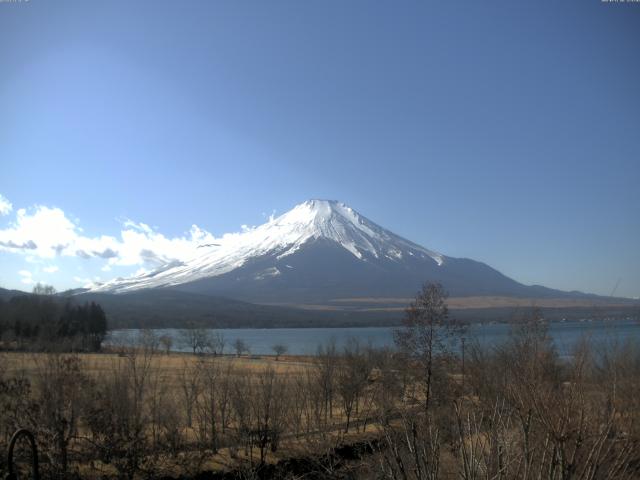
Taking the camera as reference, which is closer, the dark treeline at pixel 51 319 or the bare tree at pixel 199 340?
the dark treeline at pixel 51 319

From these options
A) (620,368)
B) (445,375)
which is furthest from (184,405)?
(620,368)

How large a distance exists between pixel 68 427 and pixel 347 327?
149850 mm

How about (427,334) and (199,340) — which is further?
(199,340)

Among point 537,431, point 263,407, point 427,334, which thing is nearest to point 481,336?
point 427,334

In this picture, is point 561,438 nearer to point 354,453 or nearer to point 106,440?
point 106,440

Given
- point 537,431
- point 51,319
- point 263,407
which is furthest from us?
point 51,319

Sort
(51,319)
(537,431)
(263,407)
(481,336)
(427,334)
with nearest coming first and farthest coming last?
(537,431)
(263,407)
(427,334)
(481,336)
(51,319)

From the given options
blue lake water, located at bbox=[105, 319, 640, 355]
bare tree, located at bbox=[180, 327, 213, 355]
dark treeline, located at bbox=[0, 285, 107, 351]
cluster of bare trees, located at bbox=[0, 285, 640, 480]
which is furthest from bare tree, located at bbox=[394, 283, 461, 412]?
bare tree, located at bbox=[180, 327, 213, 355]

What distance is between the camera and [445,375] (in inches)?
926

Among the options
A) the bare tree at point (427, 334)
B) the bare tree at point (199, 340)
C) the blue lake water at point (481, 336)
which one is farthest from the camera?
the bare tree at point (199, 340)

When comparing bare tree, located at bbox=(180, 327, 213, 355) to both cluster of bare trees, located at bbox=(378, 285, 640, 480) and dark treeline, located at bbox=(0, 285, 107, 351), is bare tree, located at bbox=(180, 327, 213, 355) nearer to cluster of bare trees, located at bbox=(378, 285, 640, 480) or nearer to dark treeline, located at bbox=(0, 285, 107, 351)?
dark treeline, located at bbox=(0, 285, 107, 351)

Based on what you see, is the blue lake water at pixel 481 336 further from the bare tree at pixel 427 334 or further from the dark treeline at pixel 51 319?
the dark treeline at pixel 51 319

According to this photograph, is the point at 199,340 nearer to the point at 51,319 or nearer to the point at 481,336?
the point at 51,319

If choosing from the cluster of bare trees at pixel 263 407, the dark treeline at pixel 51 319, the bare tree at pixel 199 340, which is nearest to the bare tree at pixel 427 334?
the cluster of bare trees at pixel 263 407
